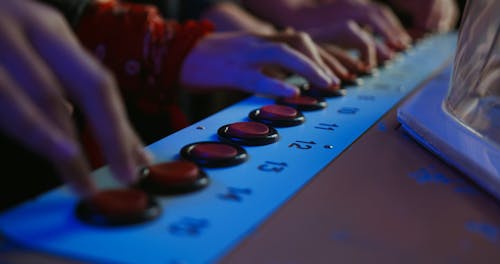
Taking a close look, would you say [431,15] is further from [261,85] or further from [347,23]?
[261,85]

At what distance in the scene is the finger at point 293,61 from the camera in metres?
0.68

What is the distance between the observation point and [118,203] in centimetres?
30

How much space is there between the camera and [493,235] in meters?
0.33

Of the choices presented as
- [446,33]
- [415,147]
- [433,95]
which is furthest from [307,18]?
[415,147]

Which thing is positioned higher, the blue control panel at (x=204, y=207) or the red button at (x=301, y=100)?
the blue control panel at (x=204, y=207)

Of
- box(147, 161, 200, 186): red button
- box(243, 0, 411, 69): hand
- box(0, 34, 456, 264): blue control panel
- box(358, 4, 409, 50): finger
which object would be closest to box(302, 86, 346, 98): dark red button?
box(0, 34, 456, 264): blue control panel

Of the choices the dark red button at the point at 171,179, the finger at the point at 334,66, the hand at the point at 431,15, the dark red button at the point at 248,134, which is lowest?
the hand at the point at 431,15

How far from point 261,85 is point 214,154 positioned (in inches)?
10.8

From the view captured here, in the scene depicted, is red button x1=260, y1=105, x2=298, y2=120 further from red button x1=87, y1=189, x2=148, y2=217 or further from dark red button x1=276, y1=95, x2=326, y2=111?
red button x1=87, y1=189, x2=148, y2=217

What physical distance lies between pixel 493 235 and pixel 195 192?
Answer: 18cm

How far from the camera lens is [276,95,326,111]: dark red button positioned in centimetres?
59

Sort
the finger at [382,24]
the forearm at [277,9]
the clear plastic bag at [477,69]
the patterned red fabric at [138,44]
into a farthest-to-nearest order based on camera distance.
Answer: the forearm at [277,9] → the finger at [382,24] → the patterned red fabric at [138,44] → the clear plastic bag at [477,69]

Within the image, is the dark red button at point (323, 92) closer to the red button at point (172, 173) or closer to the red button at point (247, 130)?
the red button at point (247, 130)

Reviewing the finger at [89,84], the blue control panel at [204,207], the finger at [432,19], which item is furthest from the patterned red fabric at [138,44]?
the finger at [432,19]
